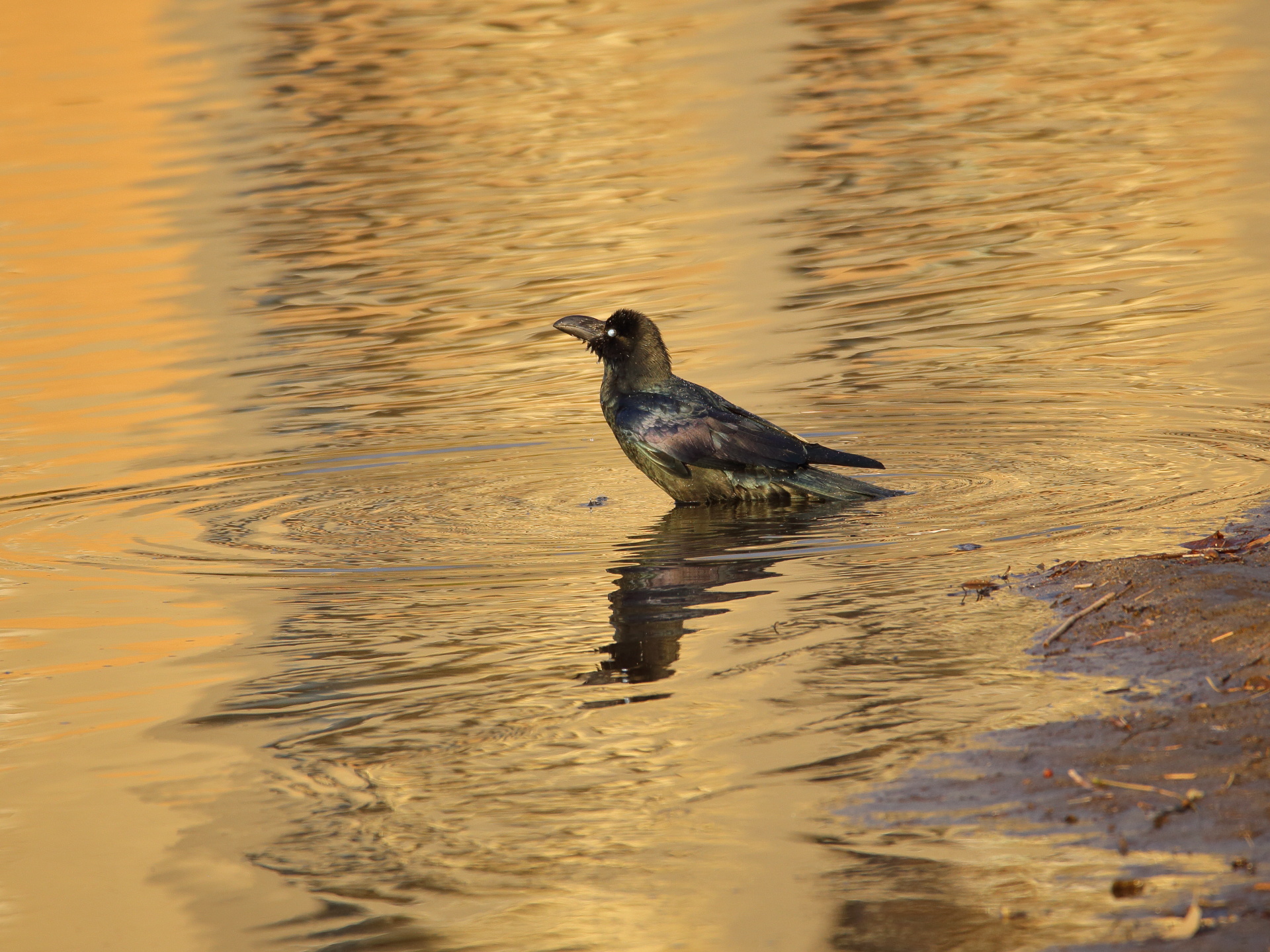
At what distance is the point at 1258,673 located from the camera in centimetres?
552

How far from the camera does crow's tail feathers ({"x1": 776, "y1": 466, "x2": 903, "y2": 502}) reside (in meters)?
9.48

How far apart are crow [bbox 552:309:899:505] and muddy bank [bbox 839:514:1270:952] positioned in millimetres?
2882

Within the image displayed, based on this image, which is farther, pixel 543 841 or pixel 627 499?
pixel 627 499

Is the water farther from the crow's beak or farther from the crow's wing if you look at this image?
the crow's beak

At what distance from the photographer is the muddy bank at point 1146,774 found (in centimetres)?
420

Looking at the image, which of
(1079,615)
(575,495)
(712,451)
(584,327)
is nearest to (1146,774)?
(1079,615)

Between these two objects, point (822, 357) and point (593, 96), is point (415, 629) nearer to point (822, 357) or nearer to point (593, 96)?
point (822, 357)

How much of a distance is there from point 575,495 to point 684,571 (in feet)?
6.65

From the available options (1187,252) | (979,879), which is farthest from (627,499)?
(1187,252)

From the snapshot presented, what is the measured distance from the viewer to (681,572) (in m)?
8.22

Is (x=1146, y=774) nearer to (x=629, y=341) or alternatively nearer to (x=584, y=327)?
(x=629, y=341)

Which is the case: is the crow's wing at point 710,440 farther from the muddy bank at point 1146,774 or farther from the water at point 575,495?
the muddy bank at point 1146,774

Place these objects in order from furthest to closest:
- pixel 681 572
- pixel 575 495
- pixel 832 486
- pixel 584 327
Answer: pixel 584 327 → pixel 575 495 → pixel 832 486 → pixel 681 572

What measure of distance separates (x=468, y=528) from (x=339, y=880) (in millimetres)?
4307
